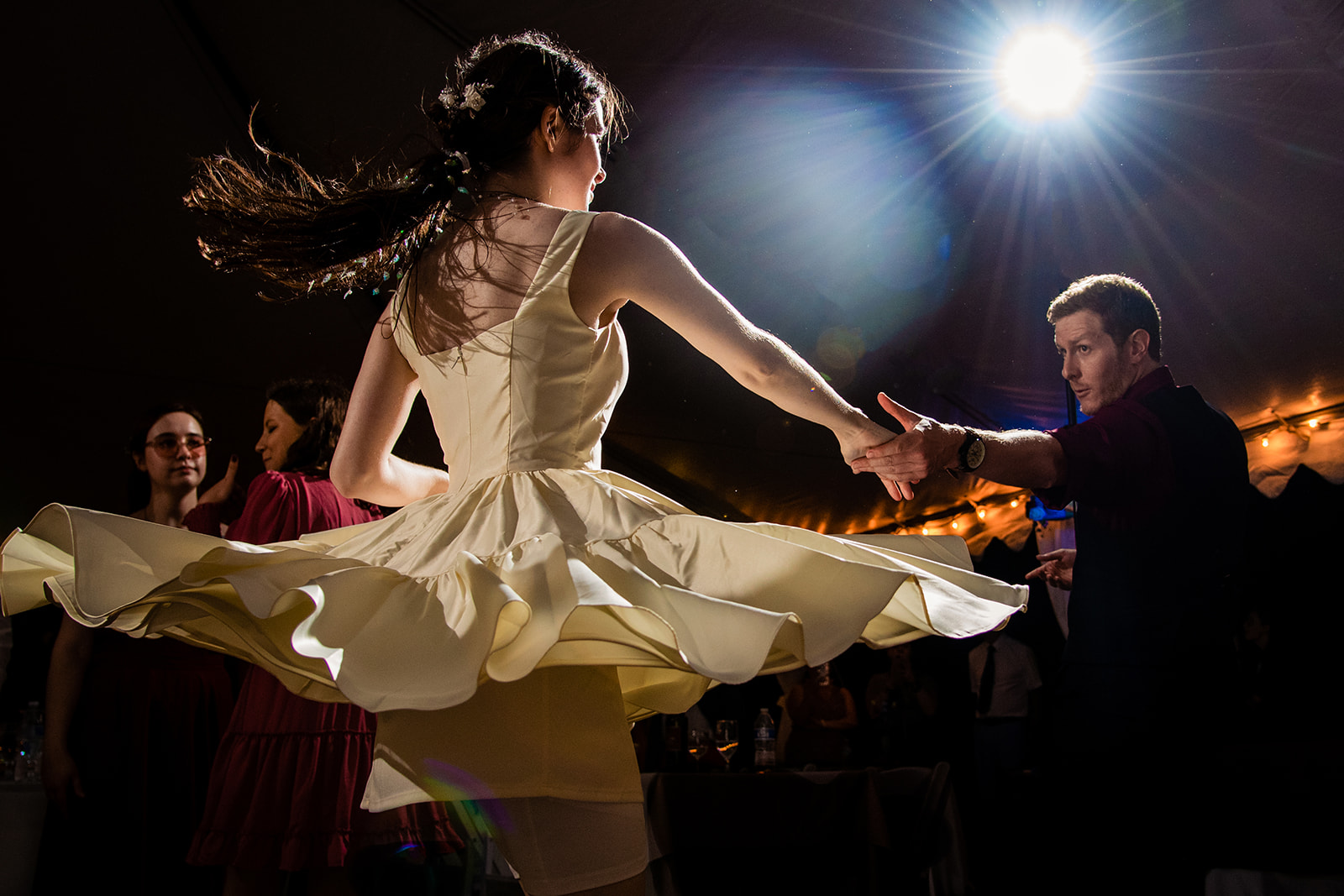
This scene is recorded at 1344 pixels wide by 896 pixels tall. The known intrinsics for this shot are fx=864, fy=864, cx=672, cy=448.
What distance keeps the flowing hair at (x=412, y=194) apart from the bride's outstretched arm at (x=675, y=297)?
228 millimetres

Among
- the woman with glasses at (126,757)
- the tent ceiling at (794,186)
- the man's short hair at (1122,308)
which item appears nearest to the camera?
the man's short hair at (1122,308)

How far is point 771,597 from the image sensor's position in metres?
0.89

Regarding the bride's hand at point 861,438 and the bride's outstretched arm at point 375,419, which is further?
the bride's outstretched arm at point 375,419

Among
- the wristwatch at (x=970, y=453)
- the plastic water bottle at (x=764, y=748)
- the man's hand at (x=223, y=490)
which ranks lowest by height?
the plastic water bottle at (x=764, y=748)

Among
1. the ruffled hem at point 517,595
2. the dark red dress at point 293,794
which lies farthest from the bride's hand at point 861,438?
the dark red dress at point 293,794

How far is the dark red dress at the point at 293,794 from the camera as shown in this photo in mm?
1684

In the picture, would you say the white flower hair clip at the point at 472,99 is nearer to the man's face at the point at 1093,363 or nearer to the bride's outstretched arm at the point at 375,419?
the bride's outstretched arm at the point at 375,419

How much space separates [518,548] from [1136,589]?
1314mm

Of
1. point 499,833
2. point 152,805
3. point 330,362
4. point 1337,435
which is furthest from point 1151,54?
point 330,362

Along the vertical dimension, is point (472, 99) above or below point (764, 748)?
above

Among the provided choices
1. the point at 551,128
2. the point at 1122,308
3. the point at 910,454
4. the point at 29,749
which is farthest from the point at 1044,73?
the point at 29,749

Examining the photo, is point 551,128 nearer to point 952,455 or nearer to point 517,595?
point 517,595

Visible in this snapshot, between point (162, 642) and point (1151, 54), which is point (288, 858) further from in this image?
point (1151, 54)

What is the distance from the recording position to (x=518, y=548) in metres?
0.94
